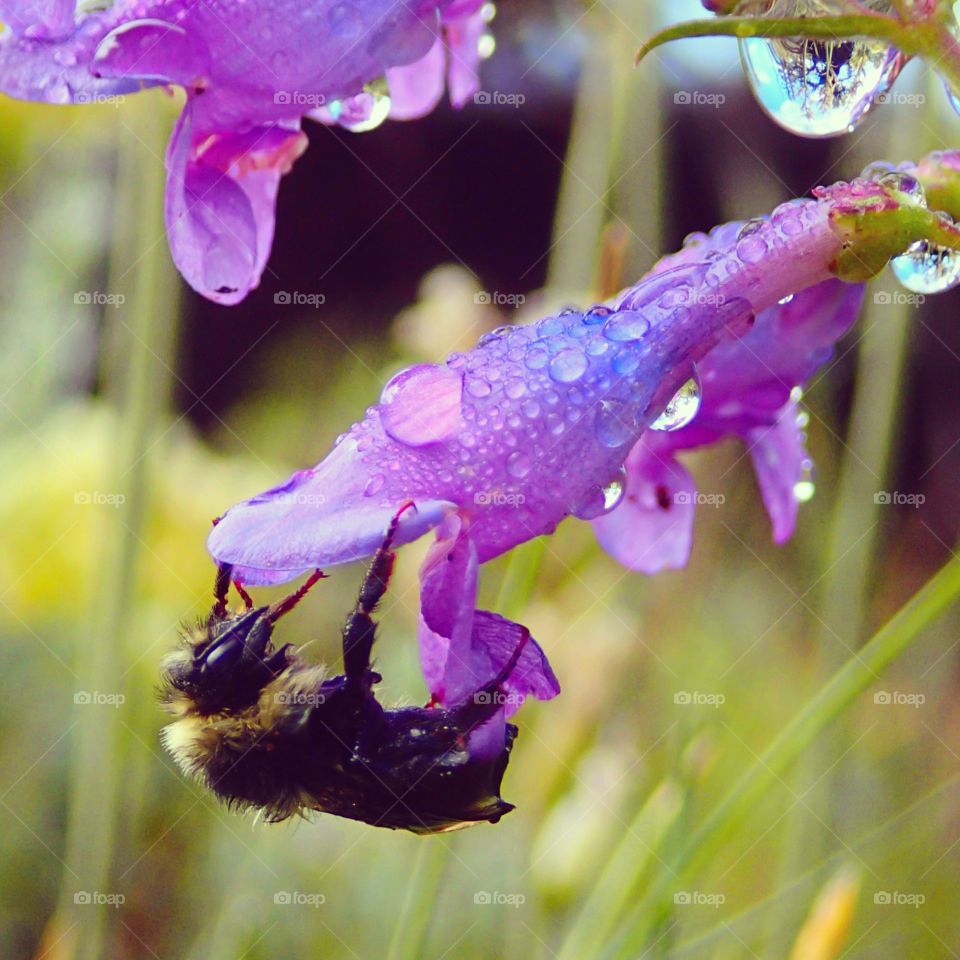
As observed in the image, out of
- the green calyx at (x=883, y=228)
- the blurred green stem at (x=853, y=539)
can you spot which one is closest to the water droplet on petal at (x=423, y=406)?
the green calyx at (x=883, y=228)

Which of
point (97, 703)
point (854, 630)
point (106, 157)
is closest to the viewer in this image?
point (97, 703)

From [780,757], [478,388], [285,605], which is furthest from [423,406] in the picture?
[780,757]

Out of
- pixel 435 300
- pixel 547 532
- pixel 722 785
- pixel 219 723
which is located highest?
pixel 547 532

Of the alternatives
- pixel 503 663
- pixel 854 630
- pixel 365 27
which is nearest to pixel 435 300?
pixel 854 630

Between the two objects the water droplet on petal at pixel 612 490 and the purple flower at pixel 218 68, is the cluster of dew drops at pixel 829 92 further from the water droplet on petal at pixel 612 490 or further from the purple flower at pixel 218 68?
the purple flower at pixel 218 68

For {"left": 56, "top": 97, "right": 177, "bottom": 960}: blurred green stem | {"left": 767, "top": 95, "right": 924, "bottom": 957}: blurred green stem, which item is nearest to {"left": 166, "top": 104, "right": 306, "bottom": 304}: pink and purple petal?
{"left": 56, "top": 97, "right": 177, "bottom": 960}: blurred green stem

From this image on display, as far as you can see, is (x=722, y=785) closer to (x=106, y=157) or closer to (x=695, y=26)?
(x=695, y=26)
